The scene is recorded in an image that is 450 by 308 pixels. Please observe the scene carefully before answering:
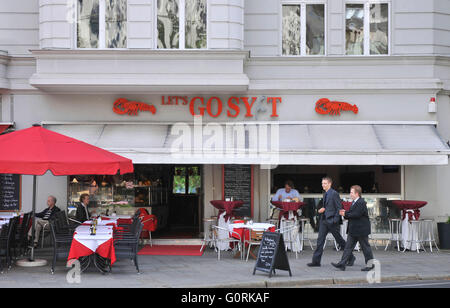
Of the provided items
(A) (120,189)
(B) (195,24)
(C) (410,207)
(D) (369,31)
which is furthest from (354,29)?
(A) (120,189)

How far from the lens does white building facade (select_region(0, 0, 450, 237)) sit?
16.4 meters

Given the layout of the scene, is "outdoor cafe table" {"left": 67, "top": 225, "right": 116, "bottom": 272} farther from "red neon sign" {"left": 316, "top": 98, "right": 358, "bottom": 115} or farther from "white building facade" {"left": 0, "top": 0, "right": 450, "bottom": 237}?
"red neon sign" {"left": 316, "top": 98, "right": 358, "bottom": 115}

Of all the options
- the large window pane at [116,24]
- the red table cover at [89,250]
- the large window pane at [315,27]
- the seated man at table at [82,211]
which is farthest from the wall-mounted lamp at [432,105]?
the red table cover at [89,250]

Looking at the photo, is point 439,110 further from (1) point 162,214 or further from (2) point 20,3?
(2) point 20,3

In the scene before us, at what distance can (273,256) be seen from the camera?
11984 mm

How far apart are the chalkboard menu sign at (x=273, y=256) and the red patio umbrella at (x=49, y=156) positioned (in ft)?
10.8

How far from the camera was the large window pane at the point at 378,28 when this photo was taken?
1756 centimetres

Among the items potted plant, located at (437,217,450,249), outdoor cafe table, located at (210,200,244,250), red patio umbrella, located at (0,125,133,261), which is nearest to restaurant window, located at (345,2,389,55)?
potted plant, located at (437,217,450,249)

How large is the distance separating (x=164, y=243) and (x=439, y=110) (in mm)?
8320

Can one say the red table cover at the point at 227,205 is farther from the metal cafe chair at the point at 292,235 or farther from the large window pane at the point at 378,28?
the large window pane at the point at 378,28

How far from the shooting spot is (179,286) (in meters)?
11.1

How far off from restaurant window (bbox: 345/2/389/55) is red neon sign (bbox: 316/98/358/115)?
1567mm

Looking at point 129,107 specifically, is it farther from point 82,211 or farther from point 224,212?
point 224,212
